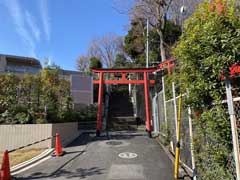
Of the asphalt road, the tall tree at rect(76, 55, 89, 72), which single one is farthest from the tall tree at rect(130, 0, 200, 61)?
the tall tree at rect(76, 55, 89, 72)

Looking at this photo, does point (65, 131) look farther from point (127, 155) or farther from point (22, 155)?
point (127, 155)

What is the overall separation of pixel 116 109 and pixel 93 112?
234 centimetres

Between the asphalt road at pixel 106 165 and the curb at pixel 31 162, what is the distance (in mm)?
231

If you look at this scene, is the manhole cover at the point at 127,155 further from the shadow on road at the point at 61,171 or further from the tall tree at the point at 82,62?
the tall tree at the point at 82,62

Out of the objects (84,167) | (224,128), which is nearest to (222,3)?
(224,128)

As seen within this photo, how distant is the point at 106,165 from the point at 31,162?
2261 millimetres

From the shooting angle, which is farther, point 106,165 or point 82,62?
point 82,62

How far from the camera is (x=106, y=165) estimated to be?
6016 mm

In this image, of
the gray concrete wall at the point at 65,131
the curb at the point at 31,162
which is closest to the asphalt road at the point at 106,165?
the curb at the point at 31,162

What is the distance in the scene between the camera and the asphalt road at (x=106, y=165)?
515 centimetres

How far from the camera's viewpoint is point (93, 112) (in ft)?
51.2

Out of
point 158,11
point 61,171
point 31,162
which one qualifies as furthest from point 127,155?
point 158,11

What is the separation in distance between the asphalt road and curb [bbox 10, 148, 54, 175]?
9.1 inches

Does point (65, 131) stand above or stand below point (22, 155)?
above
